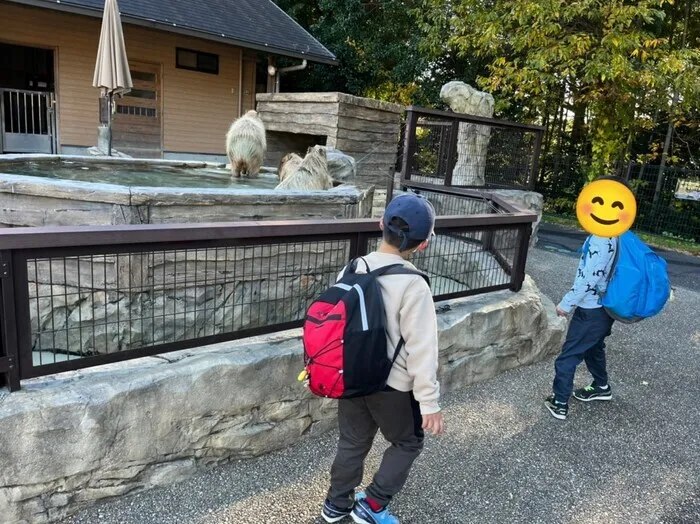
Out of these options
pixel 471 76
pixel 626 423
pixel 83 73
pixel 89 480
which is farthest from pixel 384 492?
pixel 471 76

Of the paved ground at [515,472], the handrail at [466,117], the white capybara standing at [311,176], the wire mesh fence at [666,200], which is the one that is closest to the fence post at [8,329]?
the paved ground at [515,472]

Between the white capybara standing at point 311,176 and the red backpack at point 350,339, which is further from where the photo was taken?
the white capybara standing at point 311,176

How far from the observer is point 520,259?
426 centimetres

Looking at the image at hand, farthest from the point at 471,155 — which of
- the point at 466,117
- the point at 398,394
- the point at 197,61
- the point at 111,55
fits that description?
the point at 197,61

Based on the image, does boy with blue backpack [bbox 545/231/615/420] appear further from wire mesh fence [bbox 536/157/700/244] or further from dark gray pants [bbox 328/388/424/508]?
wire mesh fence [bbox 536/157/700/244]

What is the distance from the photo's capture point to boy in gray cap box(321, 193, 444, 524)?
202 centimetres

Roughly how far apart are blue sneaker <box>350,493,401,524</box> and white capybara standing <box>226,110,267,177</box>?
4468 millimetres

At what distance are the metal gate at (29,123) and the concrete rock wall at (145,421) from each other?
965 cm

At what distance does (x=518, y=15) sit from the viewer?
405 inches

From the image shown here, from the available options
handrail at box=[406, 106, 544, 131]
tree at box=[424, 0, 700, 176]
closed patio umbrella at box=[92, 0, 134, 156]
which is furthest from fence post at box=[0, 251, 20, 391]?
tree at box=[424, 0, 700, 176]

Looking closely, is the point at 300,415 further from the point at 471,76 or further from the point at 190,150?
the point at 471,76

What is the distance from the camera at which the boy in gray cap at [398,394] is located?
2.02 metres

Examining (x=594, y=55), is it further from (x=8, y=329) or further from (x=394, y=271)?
(x=8, y=329)

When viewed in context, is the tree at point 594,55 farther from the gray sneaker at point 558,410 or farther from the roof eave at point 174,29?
the gray sneaker at point 558,410
